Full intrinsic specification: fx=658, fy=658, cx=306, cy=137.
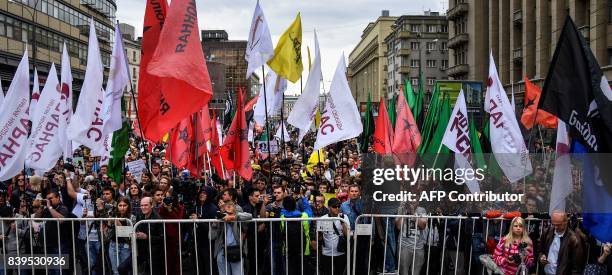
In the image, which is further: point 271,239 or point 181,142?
point 181,142

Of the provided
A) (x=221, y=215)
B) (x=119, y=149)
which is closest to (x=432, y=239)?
(x=221, y=215)

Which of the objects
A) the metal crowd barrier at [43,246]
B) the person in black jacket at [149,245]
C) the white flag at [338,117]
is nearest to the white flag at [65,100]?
the metal crowd barrier at [43,246]

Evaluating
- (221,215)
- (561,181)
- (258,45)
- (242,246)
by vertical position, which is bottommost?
(242,246)

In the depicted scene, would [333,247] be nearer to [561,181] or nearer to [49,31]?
[561,181]

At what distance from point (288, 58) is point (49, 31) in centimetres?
3565

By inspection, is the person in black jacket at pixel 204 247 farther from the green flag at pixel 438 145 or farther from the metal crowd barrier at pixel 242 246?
the green flag at pixel 438 145

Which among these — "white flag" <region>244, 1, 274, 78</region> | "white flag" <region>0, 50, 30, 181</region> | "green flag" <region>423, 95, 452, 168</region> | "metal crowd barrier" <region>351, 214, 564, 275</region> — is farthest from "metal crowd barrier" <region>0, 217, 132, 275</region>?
"green flag" <region>423, 95, 452, 168</region>

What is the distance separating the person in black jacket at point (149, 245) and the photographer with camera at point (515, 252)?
3.76m

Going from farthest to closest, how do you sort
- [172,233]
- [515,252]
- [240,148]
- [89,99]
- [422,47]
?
[422,47], [240,148], [89,99], [172,233], [515,252]

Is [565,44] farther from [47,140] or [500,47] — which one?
[500,47]

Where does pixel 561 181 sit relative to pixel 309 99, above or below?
below

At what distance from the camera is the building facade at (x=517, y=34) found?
3102cm

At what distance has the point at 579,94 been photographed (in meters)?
5.98

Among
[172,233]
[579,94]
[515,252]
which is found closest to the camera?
[579,94]
